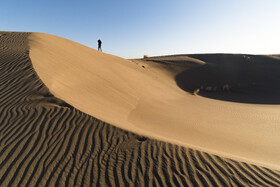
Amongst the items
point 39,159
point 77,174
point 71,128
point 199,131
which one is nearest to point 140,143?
point 77,174

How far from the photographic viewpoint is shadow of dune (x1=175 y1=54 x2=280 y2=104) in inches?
540

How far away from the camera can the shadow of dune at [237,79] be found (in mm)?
13719

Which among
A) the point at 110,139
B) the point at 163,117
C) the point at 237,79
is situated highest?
the point at 110,139

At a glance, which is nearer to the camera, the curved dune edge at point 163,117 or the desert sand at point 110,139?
the desert sand at point 110,139

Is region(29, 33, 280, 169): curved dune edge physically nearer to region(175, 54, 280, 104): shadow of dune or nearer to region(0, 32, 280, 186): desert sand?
region(0, 32, 280, 186): desert sand

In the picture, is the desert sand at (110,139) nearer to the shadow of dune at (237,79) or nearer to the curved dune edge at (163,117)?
the curved dune edge at (163,117)

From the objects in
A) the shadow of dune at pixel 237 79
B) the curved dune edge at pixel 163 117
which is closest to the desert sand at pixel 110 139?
the curved dune edge at pixel 163 117

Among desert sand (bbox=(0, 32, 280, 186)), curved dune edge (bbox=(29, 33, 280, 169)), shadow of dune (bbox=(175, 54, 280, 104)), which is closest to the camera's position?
desert sand (bbox=(0, 32, 280, 186))

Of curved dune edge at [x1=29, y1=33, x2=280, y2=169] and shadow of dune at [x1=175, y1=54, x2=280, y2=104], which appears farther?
shadow of dune at [x1=175, y1=54, x2=280, y2=104]

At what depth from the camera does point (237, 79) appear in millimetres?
16984

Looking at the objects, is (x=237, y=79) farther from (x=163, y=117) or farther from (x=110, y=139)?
(x=110, y=139)

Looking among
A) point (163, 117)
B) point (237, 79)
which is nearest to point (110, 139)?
point (163, 117)

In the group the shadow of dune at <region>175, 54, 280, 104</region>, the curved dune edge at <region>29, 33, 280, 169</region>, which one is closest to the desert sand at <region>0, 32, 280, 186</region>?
the curved dune edge at <region>29, 33, 280, 169</region>

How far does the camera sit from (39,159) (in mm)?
2932
